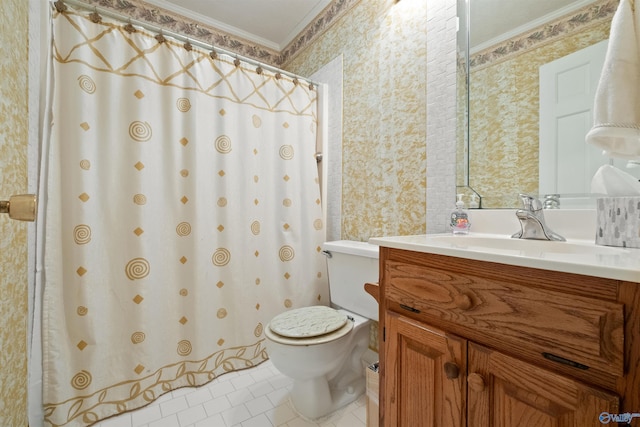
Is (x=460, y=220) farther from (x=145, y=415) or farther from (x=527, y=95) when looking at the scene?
(x=145, y=415)

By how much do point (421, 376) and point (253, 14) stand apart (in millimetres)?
2332

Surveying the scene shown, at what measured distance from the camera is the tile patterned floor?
1.13m

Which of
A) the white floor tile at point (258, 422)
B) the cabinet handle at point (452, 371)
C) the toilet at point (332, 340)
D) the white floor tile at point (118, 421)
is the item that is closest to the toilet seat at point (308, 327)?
the toilet at point (332, 340)

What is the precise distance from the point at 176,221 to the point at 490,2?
66.0 inches

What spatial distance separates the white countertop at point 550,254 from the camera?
1.37 ft

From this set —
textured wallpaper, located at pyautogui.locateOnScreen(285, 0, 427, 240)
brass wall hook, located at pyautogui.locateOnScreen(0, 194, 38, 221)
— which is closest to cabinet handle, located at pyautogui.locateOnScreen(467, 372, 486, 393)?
textured wallpaper, located at pyautogui.locateOnScreen(285, 0, 427, 240)

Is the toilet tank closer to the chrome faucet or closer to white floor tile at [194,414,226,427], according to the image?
the chrome faucet

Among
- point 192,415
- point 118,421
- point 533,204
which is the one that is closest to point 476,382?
point 533,204

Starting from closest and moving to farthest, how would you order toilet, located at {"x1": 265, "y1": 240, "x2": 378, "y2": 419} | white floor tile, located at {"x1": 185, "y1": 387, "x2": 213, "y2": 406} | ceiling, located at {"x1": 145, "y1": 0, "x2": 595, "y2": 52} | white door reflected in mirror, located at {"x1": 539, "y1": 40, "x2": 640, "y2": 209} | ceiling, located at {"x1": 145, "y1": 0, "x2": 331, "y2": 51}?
white door reflected in mirror, located at {"x1": 539, "y1": 40, "x2": 640, "y2": 209} → ceiling, located at {"x1": 145, "y1": 0, "x2": 595, "y2": 52} → toilet, located at {"x1": 265, "y1": 240, "x2": 378, "y2": 419} → white floor tile, located at {"x1": 185, "y1": 387, "x2": 213, "y2": 406} → ceiling, located at {"x1": 145, "y1": 0, "x2": 331, "y2": 51}

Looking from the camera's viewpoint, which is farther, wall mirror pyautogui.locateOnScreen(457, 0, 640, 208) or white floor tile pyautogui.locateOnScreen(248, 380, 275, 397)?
white floor tile pyautogui.locateOnScreen(248, 380, 275, 397)

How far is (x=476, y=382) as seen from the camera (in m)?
0.58

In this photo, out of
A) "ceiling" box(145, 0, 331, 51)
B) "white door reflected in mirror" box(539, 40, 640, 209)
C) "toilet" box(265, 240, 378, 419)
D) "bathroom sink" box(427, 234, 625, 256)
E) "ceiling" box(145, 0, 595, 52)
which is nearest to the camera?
"bathroom sink" box(427, 234, 625, 256)

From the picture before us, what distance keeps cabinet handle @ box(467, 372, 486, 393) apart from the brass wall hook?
0.88 m

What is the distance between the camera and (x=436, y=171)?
1.20 m
